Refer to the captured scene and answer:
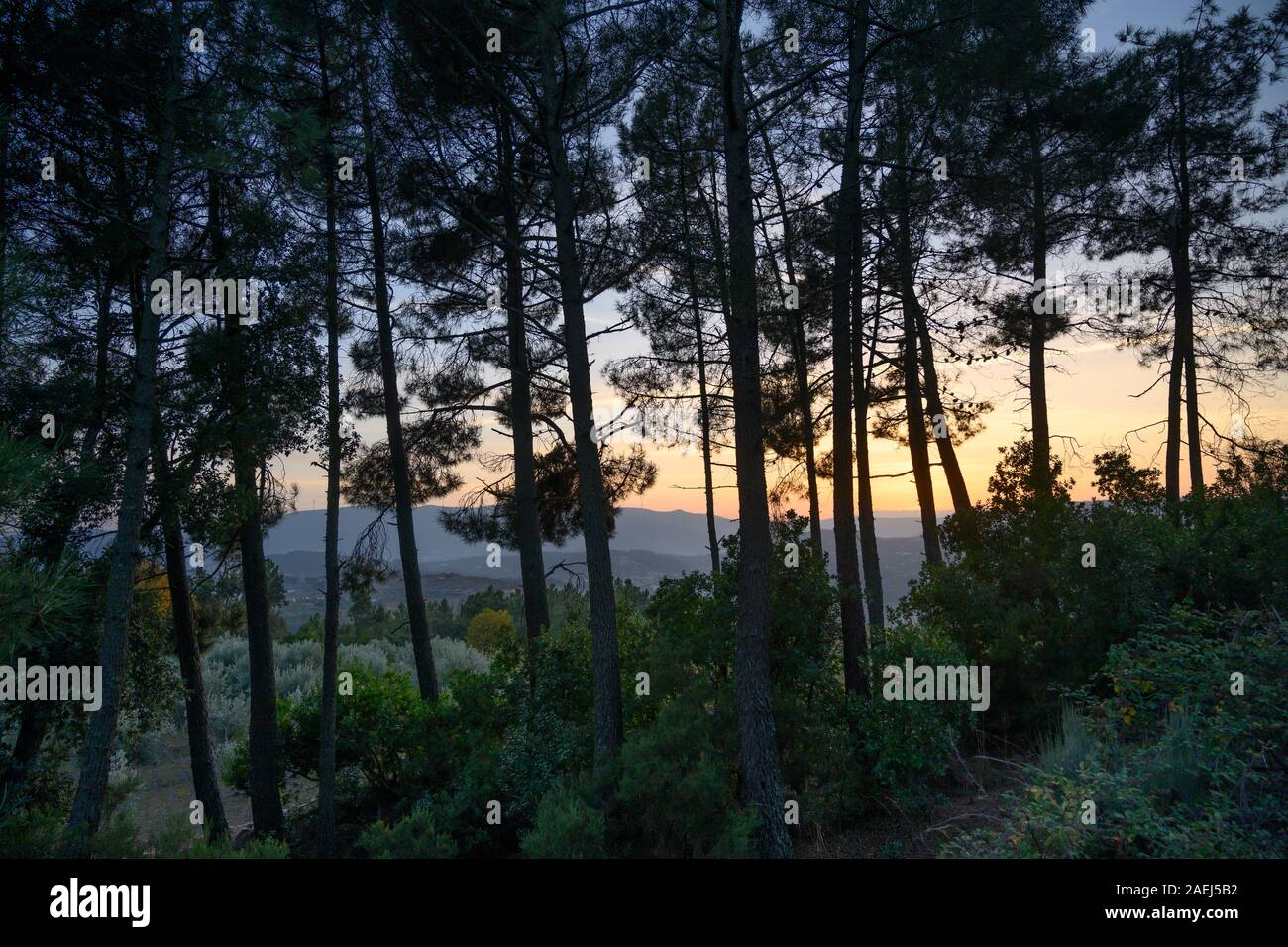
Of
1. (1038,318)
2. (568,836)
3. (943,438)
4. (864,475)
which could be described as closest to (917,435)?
(943,438)

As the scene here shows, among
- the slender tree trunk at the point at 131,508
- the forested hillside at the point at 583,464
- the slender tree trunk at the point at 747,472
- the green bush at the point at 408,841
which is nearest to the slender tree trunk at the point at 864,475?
the forested hillside at the point at 583,464

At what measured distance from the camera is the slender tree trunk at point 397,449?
1174 centimetres

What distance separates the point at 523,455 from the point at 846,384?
19.6ft

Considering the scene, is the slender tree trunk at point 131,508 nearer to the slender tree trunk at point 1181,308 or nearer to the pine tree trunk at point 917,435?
the pine tree trunk at point 917,435

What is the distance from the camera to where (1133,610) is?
865 centimetres

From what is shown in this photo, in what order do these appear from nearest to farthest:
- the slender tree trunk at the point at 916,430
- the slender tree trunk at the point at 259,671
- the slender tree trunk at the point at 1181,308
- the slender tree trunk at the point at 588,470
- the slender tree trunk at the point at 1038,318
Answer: the slender tree trunk at the point at 588,470, the slender tree trunk at the point at 259,671, the slender tree trunk at the point at 916,430, the slender tree trunk at the point at 1038,318, the slender tree trunk at the point at 1181,308

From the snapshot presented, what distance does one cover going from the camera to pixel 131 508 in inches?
279

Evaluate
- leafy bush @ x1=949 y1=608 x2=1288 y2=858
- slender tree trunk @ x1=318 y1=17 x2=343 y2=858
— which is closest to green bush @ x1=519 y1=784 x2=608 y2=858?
leafy bush @ x1=949 y1=608 x2=1288 y2=858

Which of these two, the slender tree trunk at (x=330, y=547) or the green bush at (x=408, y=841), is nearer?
the green bush at (x=408, y=841)

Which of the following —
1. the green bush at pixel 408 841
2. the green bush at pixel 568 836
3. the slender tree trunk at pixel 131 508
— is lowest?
the green bush at pixel 408 841

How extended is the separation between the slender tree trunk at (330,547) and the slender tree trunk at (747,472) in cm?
572

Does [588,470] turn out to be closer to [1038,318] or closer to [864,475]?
[864,475]

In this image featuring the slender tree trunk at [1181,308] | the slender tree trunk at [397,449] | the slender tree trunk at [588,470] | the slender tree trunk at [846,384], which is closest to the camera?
the slender tree trunk at [588,470]
